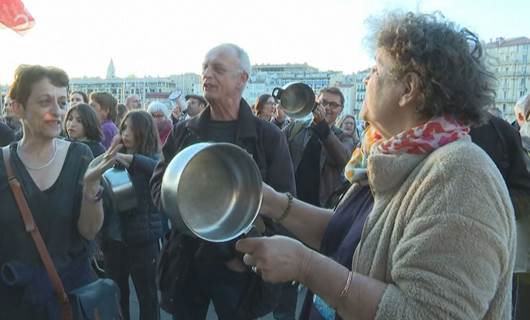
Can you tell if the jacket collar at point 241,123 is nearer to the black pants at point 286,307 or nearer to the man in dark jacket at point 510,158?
the man in dark jacket at point 510,158

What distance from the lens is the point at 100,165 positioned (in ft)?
6.98

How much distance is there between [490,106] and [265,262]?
2.74ft

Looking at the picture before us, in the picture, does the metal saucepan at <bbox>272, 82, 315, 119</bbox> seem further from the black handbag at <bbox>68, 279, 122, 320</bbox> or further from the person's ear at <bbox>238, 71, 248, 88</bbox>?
the black handbag at <bbox>68, 279, 122, 320</bbox>

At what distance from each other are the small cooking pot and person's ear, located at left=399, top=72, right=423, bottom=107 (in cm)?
160

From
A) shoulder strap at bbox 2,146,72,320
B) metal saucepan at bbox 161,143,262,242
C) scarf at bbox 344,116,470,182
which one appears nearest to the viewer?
scarf at bbox 344,116,470,182

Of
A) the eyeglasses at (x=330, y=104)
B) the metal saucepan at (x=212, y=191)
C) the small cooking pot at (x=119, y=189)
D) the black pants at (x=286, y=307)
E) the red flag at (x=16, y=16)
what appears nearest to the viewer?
the metal saucepan at (x=212, y=191)

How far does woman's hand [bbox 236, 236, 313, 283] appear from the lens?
137cm

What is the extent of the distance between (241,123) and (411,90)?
4.97 ft

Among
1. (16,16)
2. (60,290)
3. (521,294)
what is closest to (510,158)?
(521,294)

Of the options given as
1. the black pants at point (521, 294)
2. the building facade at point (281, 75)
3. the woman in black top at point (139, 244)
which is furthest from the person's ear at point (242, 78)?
the building facade at point (281, 75)

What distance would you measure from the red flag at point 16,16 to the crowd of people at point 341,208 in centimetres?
190

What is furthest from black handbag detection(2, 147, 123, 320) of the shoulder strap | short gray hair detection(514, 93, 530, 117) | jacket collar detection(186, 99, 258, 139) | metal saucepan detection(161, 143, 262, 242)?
short gray hair detection(514, 93, 530, 117)

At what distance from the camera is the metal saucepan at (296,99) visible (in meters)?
4.05

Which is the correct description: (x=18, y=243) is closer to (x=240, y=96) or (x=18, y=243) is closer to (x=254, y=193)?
(x=254, y=193)
